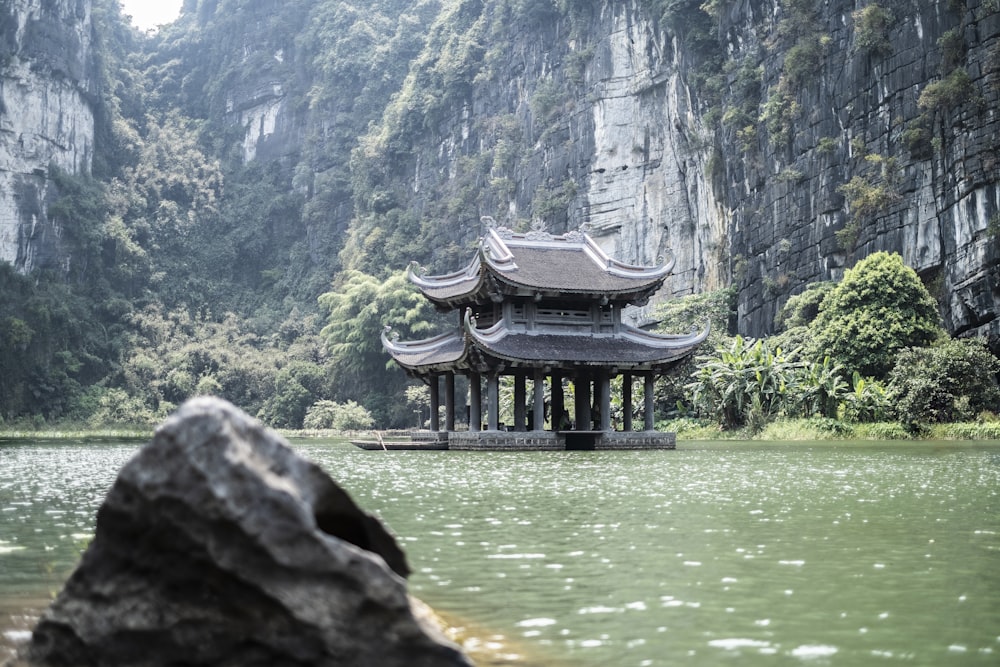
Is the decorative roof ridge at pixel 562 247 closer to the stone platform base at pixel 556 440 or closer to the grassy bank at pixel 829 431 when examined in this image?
the stone platform base at pixel 556 440

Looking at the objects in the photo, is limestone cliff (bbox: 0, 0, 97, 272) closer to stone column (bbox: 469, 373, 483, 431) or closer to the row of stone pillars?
stone column (bbox: 469, 373, 483, 431)

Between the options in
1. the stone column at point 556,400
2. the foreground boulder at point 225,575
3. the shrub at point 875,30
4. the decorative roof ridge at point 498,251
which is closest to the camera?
the foreground boulder at point 225,575

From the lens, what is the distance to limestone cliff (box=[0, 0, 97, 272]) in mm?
66750

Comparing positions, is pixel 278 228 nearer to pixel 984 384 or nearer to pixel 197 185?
pixel 197 185

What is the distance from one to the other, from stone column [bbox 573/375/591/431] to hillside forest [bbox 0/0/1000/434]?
7654mm

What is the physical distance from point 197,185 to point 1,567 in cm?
8064

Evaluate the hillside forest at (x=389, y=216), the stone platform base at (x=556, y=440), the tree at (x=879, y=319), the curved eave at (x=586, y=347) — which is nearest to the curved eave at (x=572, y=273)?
the curved eave at (x=586, y=347)

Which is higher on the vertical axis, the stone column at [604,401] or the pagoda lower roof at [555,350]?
the pagoda lower roof at [555,350]

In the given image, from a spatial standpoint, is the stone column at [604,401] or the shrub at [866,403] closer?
the stone column at [604,401]

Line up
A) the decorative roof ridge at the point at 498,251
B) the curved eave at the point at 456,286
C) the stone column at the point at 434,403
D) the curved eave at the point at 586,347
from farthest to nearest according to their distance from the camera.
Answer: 1. the stone column at the point at 434,403
2. the curved eave at the point at 456,286
3. the decorative roof ridge at the point at 498,251
4. the curved eave at the point at 586,347

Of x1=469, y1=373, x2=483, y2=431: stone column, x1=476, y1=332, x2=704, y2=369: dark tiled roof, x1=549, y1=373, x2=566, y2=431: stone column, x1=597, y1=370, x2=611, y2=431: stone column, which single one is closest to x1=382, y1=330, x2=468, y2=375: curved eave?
x1=469, y1=373, x2=483, y2=431: stone column

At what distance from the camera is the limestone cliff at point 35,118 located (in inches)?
2628

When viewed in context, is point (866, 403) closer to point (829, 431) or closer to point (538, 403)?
point (829, 431)

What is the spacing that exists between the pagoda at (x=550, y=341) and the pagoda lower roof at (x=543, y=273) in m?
0.04
